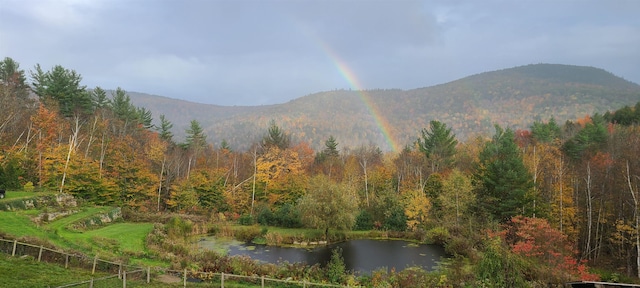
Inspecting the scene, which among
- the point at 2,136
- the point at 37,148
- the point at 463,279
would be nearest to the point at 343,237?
the point at 463,279

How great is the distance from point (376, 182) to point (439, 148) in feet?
48.9

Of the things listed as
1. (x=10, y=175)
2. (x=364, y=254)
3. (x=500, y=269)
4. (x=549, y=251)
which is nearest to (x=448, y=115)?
(x=364, y=254)

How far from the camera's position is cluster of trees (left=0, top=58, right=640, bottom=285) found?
3800 centimetres

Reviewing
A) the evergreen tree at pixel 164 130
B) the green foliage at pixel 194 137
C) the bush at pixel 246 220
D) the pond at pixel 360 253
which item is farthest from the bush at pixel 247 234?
the evergreen tree at pixel 164 130

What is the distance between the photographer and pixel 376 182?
212ft

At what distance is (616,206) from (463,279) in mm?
26957

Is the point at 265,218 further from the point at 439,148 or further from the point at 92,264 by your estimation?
the point at 439,148

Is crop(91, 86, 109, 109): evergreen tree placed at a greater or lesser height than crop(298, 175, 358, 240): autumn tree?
greater

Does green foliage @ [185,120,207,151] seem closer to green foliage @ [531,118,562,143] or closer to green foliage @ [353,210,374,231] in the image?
green foliage @ [353,210,374,231]

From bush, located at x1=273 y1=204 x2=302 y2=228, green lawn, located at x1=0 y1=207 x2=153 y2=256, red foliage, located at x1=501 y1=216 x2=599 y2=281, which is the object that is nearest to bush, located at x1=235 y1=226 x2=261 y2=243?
bush, located at x1=273 y1=204 x2=302 y2=228

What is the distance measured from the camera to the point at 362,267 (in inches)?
1252

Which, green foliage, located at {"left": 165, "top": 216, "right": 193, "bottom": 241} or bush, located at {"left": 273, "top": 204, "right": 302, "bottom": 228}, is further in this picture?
bush, located at {"left": 273, "top": 204, "right": 302, "bottom": 228}

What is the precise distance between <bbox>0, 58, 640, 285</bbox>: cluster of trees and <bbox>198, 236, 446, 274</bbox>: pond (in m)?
3.20

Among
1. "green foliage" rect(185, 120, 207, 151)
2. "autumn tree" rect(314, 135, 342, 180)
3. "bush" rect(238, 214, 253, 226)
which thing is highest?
"green foliage" rect(185, 120, 207, 151)
